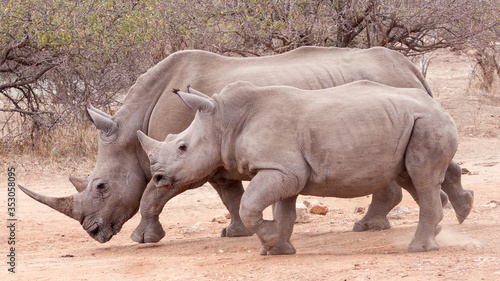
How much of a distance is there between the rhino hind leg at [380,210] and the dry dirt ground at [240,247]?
0.17 m

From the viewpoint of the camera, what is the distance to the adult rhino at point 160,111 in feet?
26.0

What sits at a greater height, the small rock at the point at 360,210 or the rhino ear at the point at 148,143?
the rhino ear at the point at 148,143

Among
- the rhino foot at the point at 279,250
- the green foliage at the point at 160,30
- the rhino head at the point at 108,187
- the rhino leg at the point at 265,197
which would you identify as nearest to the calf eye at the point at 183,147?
the rhino leg at the point at 265,197

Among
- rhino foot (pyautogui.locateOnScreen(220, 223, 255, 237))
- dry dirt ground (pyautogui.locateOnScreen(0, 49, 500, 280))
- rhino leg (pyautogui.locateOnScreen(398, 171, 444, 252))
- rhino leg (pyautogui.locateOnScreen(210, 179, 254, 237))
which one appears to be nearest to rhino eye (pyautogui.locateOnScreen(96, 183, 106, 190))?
dry dirt ground (pyautogui.locateOnScreen(0, 49, 500, 280))

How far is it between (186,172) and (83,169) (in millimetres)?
6427

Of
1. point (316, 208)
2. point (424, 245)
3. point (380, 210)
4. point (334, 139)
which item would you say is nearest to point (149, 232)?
point (380, 210)

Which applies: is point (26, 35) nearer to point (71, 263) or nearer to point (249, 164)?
point (71, 263)

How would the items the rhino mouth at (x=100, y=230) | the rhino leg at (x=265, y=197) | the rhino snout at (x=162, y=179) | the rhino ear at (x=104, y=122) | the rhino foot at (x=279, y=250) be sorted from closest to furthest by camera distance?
the rhino leg at (x=265, y=197)
the rhino snout at (x=162, y=179)
the rhino foot at (x=279, y=250)
the rhino ear at (x=104, y=122)
the rhino mouth at (x=100, y=230)

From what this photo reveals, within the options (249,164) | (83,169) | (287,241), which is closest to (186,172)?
(249,164)

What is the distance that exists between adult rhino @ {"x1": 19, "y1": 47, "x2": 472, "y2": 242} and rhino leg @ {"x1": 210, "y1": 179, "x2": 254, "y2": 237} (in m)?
0.59

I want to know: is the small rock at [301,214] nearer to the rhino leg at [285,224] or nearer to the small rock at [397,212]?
the small rock at [397,212]

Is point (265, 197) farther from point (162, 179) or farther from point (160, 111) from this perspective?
point (160, 111)

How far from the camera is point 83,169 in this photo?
12.5 metres

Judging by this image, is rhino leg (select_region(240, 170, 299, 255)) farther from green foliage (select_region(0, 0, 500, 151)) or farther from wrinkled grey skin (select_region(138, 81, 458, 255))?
green foliage (select_region(0, 0, 500, 151))
